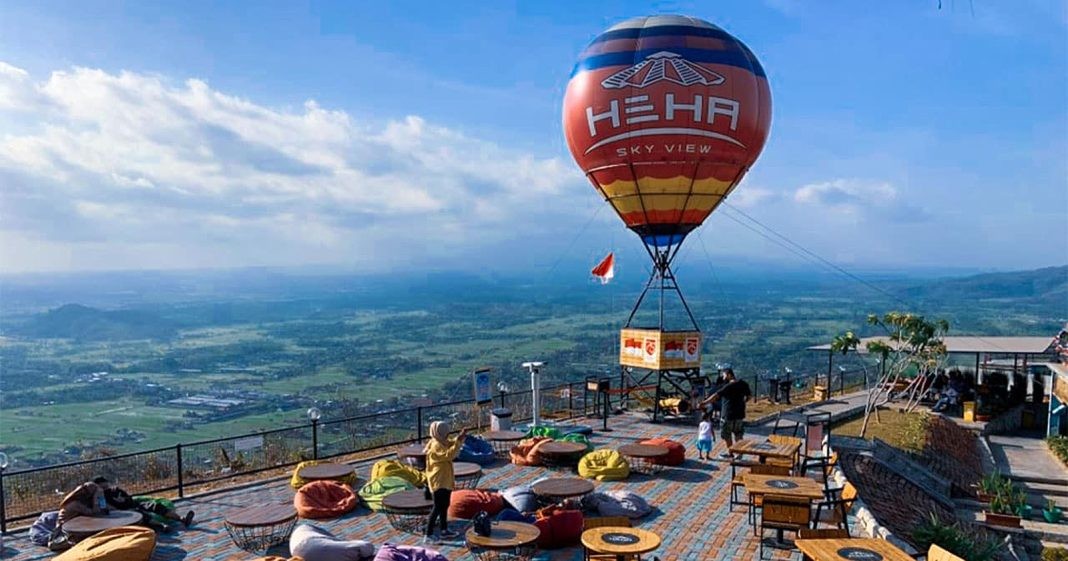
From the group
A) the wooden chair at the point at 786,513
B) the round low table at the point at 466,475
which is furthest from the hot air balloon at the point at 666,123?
the wooden chair at the point at 786,513

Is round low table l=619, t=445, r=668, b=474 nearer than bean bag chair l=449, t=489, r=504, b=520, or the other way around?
bean bag chair l=449, t=489, r=504, b=520

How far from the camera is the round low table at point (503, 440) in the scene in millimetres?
14984

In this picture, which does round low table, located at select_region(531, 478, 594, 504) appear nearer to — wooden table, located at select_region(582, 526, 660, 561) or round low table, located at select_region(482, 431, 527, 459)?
wooden table, located at select_region(582, 526, 660, 561)

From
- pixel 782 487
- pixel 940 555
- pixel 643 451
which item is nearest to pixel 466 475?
pixel 643 451

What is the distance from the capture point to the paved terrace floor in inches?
378

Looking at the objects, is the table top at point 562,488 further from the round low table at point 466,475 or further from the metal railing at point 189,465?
the metal railing at point 189,465

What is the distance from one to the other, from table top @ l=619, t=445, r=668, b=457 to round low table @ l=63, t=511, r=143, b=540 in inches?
318

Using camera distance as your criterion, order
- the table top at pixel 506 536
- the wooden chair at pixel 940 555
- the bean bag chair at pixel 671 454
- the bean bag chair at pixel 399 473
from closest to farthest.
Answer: the wooden chair at pixel 940 555, the table top at pixel 506 536, the bean bag chair at pixel 399 473, the bean bag chair at pixel 671 454

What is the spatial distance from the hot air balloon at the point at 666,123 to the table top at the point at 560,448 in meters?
6.45

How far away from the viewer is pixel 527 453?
1455cm

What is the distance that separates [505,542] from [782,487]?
3.89 metres

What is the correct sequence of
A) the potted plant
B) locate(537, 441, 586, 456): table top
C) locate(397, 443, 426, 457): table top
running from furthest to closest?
1. the potted plant
2. locate(537, 441, 586, 456): table top
3. locate(397, 443, 426, 457): table top

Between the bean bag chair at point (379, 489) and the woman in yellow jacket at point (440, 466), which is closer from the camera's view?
the woman in yellow jacket at point (440, 466)

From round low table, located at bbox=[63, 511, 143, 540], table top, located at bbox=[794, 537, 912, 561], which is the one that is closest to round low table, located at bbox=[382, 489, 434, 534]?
round low table, located at bbox=[63, 511, 143, 540]
